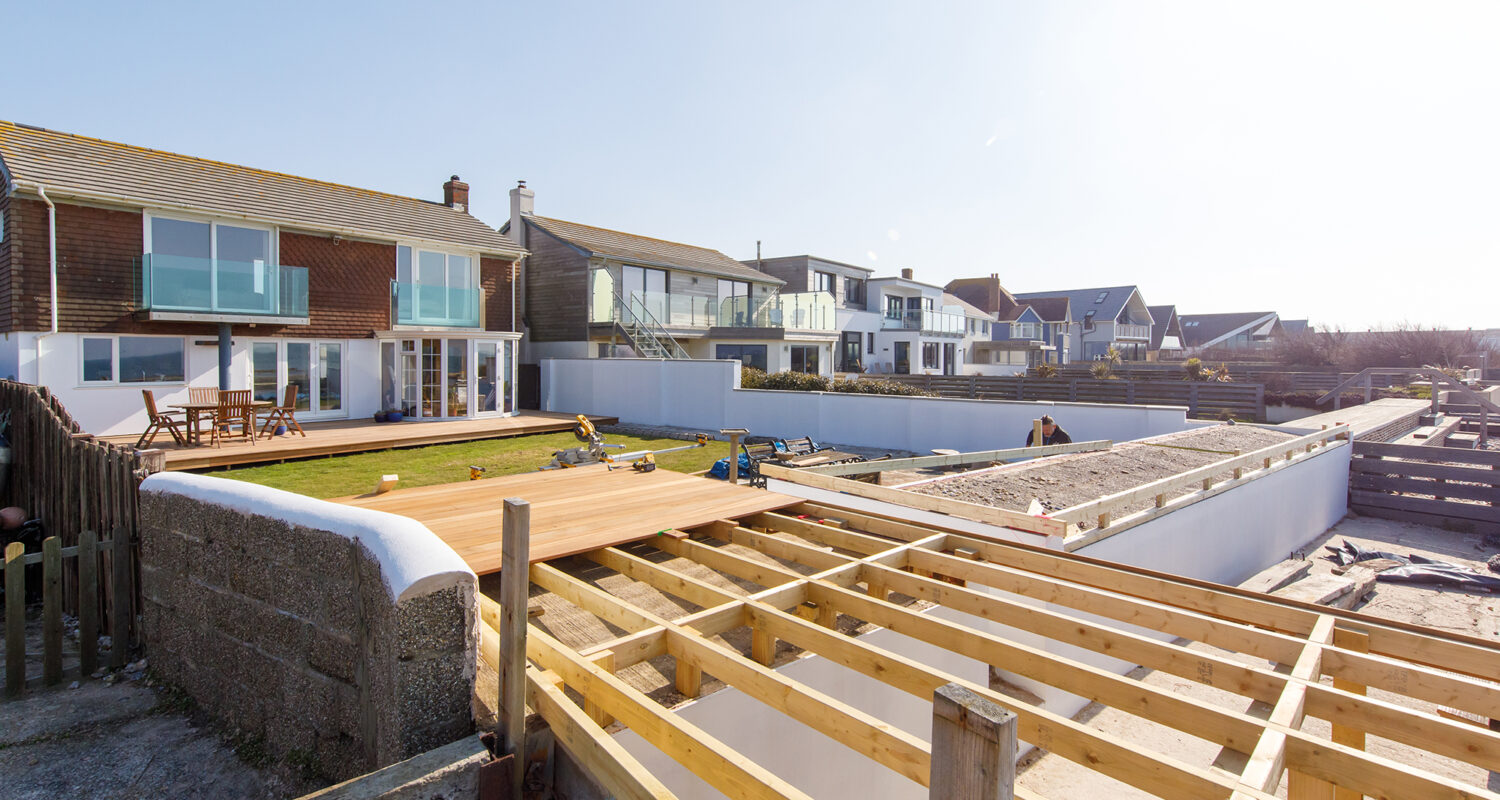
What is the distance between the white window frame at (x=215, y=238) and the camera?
52.0 feet

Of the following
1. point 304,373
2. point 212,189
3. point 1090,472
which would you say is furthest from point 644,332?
point 1090,472

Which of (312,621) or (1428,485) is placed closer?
(312,621)

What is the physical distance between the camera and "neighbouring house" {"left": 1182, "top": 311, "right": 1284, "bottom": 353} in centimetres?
7631

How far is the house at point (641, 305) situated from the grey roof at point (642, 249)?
76mm

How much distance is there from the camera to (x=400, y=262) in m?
20.3

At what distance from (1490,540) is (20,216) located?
27.7 metres

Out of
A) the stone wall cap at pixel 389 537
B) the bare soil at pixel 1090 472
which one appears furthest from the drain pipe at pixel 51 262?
the bare soil at pixel 1090 472

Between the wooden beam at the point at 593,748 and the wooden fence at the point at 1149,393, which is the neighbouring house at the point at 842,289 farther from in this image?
the wooden beam at the point at 593,748

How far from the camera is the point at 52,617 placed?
16.1ft

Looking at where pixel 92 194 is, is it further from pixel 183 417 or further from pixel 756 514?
pixel 756 514

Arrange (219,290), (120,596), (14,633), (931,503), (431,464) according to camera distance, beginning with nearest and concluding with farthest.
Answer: (14,633), (120,596), (931,503), (431,464), (219,290)

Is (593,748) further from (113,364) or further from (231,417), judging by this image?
(113,364)

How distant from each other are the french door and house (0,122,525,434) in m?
0.04

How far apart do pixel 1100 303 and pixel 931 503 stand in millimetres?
66656
